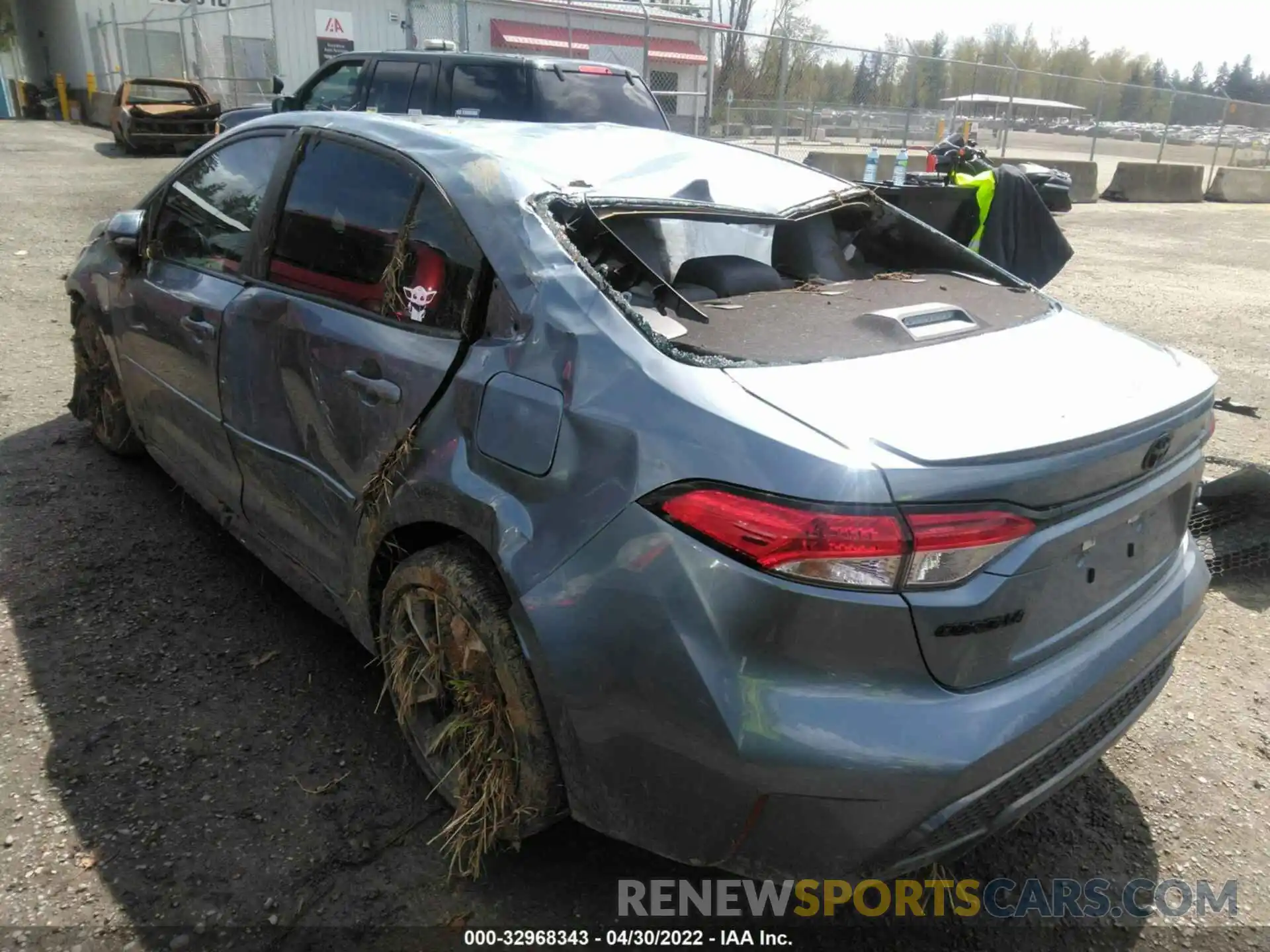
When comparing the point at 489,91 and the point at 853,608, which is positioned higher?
the point at 489,91

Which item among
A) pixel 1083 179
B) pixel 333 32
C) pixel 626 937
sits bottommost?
pixel 626 937

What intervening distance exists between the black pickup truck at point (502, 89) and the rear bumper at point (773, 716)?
6.59m

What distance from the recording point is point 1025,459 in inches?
68.1

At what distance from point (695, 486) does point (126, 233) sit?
3.12 meters

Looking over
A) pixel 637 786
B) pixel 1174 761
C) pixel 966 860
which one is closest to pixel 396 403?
pixel 637 786

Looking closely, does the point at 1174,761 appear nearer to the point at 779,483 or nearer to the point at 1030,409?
the point at 1030,409

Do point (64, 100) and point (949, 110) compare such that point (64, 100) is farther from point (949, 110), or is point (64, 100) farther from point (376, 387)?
point (376, 387)

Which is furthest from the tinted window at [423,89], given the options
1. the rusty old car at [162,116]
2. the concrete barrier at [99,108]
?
the concrete barrier at [99,108]

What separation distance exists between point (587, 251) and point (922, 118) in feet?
71.0

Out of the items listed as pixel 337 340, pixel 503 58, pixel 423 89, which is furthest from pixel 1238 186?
pixel 337 340

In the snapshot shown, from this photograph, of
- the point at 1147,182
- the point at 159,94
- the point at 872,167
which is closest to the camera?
the point at 872,167

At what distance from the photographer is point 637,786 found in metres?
1.87

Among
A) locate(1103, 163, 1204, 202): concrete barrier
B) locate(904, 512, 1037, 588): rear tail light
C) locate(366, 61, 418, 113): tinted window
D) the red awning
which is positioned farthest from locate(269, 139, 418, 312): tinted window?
locate(1103, 163, 1204, 202): concrete barrier

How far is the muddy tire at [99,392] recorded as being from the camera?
432 cm
